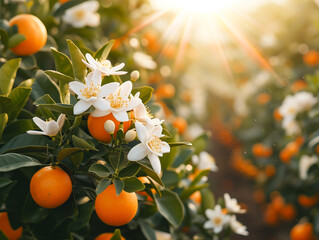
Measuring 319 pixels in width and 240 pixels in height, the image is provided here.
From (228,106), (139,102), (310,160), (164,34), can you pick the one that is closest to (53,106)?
(139,102)

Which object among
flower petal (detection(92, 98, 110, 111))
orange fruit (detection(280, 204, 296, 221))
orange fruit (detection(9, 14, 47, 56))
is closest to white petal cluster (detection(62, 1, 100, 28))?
orange fruit (detection(9, 14, 47, 56))

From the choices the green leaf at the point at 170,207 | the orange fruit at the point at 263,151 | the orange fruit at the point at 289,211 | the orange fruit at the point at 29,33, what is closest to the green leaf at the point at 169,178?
the green leaf at the point at 170,207

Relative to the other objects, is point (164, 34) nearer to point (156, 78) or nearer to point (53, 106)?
point (156, 78)

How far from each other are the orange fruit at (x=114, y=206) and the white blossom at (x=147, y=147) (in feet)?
0.31

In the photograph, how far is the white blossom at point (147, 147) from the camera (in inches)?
26.6

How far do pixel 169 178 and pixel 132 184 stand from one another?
33 cm

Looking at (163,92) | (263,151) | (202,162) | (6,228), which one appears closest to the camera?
(6,228)

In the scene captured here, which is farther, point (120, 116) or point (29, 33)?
point (29, 33)

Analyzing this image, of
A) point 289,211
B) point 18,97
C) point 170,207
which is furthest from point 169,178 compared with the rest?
point 289,211

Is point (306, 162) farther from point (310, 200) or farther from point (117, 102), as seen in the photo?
point (117, 102)

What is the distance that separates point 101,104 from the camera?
0.67 m

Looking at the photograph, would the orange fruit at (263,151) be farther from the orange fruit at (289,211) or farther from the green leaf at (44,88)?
the green leaf at (44,88)

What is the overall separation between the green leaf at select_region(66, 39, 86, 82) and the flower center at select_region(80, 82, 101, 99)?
9cm

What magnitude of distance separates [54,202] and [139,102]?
0.29 meters
